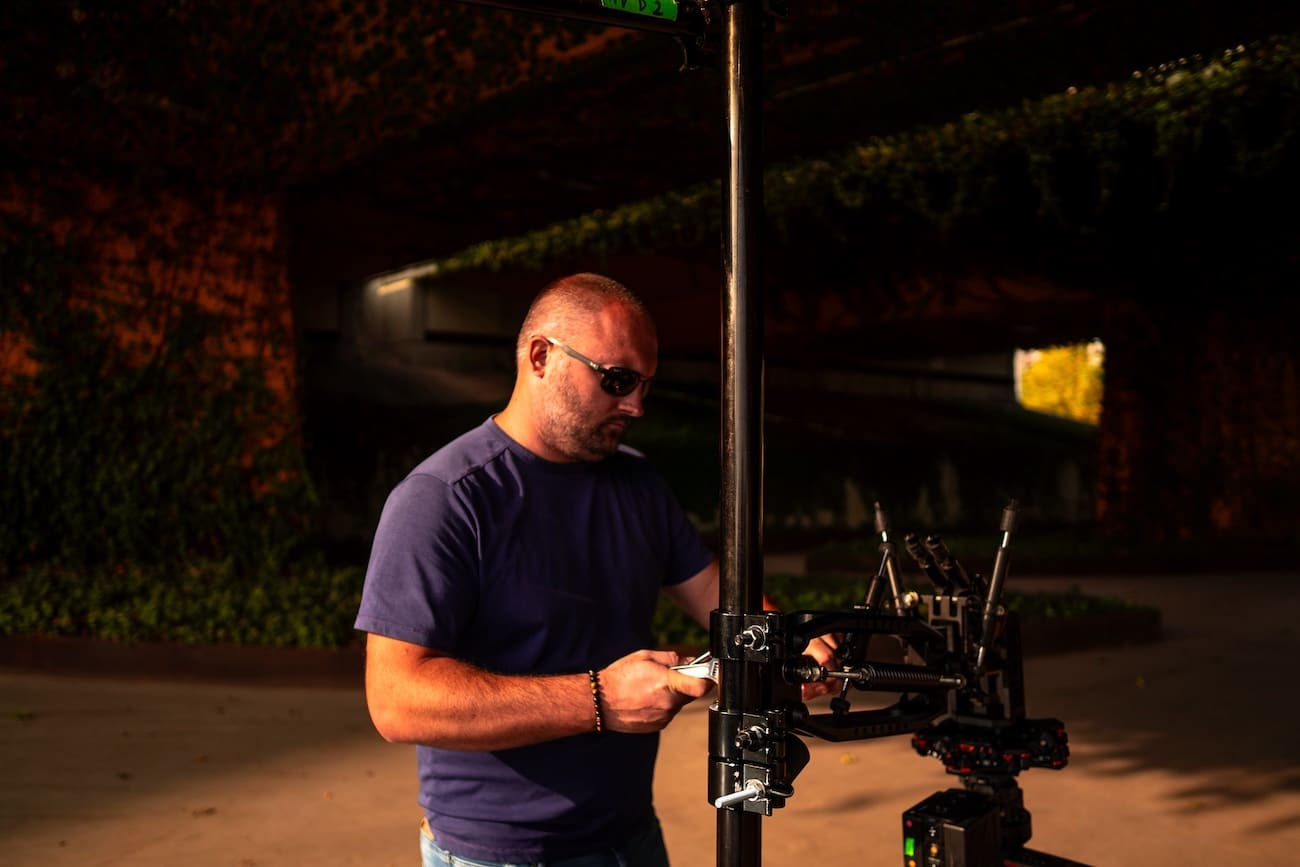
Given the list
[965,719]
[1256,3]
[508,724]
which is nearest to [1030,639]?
[1256,3]

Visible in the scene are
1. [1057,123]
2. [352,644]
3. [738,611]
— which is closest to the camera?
[738,611]

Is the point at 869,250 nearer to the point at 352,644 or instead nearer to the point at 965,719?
the point at 352,644

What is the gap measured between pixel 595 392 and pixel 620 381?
0.06 metres

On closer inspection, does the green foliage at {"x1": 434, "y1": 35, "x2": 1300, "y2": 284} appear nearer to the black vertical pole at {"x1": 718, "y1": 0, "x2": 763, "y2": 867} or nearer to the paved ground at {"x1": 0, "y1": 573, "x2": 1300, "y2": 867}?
the paved ground at {"x1": 0, "y1": 573, "x2": 1300, "y2": 867}

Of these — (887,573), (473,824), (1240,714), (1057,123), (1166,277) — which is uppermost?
(1057,123)

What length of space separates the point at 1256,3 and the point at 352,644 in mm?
6943

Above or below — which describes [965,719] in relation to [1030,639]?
Answer: above

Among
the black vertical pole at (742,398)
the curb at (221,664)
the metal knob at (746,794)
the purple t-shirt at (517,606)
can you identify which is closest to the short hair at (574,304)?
the purple t-shirt at (517,606)

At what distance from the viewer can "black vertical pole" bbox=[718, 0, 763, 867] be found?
1.38 metres

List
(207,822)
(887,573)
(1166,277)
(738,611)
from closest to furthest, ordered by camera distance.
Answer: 1. (738,611)
2. (887,573)
3. (207,822)
4. (1166,277)

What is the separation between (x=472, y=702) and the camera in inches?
79.0

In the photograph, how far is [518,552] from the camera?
2.37m

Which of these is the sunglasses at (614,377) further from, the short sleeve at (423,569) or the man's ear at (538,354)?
the short sleeve at (423,569)

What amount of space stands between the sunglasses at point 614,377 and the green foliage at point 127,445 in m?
9.37
